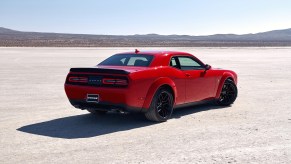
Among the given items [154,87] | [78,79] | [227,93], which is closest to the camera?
[154,87]

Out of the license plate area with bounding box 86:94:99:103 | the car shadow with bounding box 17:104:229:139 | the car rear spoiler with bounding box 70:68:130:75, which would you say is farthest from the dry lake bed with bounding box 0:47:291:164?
the car rear spoiler with bounding box 70:68:130:75

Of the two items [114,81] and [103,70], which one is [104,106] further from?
[103,70]

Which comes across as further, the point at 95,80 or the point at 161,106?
the point at 161,106

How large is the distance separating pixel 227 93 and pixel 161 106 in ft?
8.73

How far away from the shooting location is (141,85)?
299 inches

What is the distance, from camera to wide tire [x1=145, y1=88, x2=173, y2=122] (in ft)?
26.0

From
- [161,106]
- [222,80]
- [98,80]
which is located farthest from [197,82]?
[98,80]

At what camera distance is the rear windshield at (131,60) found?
27.3 ft

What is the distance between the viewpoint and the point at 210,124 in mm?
7949

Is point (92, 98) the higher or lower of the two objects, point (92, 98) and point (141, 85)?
the lower

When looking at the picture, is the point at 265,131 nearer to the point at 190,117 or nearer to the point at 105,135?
the point at 190,117

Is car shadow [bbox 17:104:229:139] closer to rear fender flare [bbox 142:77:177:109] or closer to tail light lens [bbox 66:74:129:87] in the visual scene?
rear fender flare [bbox 142:77:177:109]

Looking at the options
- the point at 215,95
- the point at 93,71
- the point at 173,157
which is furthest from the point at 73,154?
the point at 215,95

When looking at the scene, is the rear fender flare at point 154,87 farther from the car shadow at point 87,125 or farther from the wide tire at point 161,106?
the car shadow at point 87,125
